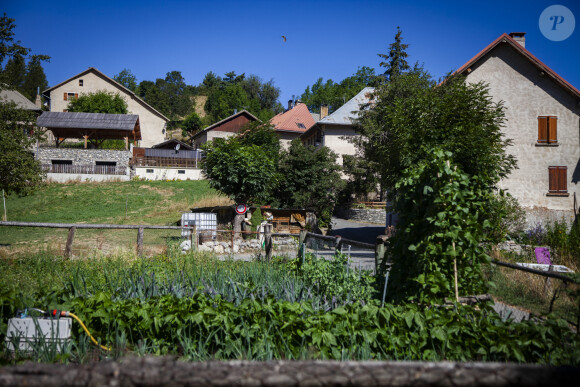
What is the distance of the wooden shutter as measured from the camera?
20906 millimetres

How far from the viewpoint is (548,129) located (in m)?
21.1

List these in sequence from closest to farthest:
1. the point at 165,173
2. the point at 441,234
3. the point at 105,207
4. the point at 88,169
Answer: the point at 441,234 → the point at 105,207 → the point at 88,169 → the point at 165,173

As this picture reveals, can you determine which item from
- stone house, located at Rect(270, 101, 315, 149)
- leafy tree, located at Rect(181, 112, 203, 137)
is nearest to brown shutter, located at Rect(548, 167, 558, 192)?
stone house, located at Rect(270, 101, 315, 149)

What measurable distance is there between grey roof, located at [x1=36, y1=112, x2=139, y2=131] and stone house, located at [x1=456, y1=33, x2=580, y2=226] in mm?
32293

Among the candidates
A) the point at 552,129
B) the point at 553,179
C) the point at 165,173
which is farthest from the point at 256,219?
the point at 165,173

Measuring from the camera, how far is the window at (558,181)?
20891mm

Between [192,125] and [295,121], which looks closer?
[295,121]

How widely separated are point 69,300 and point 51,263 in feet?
18.9

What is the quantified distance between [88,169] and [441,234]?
37.3 metres

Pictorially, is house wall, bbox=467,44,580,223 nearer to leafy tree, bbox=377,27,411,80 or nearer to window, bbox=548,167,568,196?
window, bbox=548,167,568,196

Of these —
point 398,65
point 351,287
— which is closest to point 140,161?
point 398,65

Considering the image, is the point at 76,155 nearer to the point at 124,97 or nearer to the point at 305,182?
the point at 124,97

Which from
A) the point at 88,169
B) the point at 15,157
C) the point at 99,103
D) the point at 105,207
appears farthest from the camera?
the point at 99,103

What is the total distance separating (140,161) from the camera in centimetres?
3806
